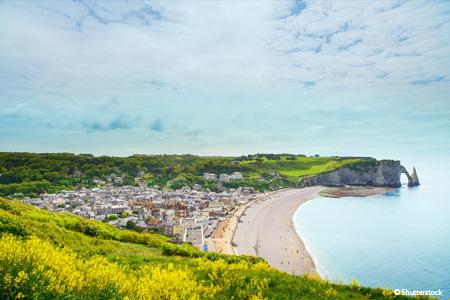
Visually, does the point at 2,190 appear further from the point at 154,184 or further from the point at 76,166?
the point at 154,184

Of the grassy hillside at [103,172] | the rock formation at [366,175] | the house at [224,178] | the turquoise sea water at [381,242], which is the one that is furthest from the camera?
the rock formation at [366,175]

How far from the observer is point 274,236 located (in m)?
61.0

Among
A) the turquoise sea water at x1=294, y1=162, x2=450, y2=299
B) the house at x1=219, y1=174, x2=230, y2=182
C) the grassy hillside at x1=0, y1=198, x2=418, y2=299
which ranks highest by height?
the grassy hillside at x1=0, y1=198, x2=418, y2=299

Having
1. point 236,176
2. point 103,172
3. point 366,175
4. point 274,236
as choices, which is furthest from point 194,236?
point 366,175

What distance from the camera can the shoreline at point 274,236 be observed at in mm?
46156

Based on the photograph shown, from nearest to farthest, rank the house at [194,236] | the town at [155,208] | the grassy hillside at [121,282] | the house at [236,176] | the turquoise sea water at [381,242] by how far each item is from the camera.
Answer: the grassy hillside at [121,282] < the turquoise sea water at [381,242] < the house at [194,236] < the town at [155,208] < the house at [236,176]

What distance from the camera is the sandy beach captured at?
45.9 meters

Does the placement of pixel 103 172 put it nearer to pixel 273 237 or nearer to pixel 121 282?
pixel 273 237

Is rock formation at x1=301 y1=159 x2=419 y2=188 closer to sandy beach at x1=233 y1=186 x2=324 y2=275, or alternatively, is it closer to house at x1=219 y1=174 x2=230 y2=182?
house at x1=219 y1=174 x2=230 y2=182

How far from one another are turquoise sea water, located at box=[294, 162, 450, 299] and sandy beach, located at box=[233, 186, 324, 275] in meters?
2.34

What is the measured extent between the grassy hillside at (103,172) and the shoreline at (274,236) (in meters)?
38.7

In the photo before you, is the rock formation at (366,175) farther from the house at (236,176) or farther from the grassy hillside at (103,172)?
the house at (236,176)

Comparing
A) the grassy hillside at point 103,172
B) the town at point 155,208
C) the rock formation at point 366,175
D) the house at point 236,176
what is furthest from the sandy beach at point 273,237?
the rock formation at point 366,175

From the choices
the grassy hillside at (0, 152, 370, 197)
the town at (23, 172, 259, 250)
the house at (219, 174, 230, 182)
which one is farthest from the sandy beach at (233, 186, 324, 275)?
the house at (219, 174, 230, 182)
